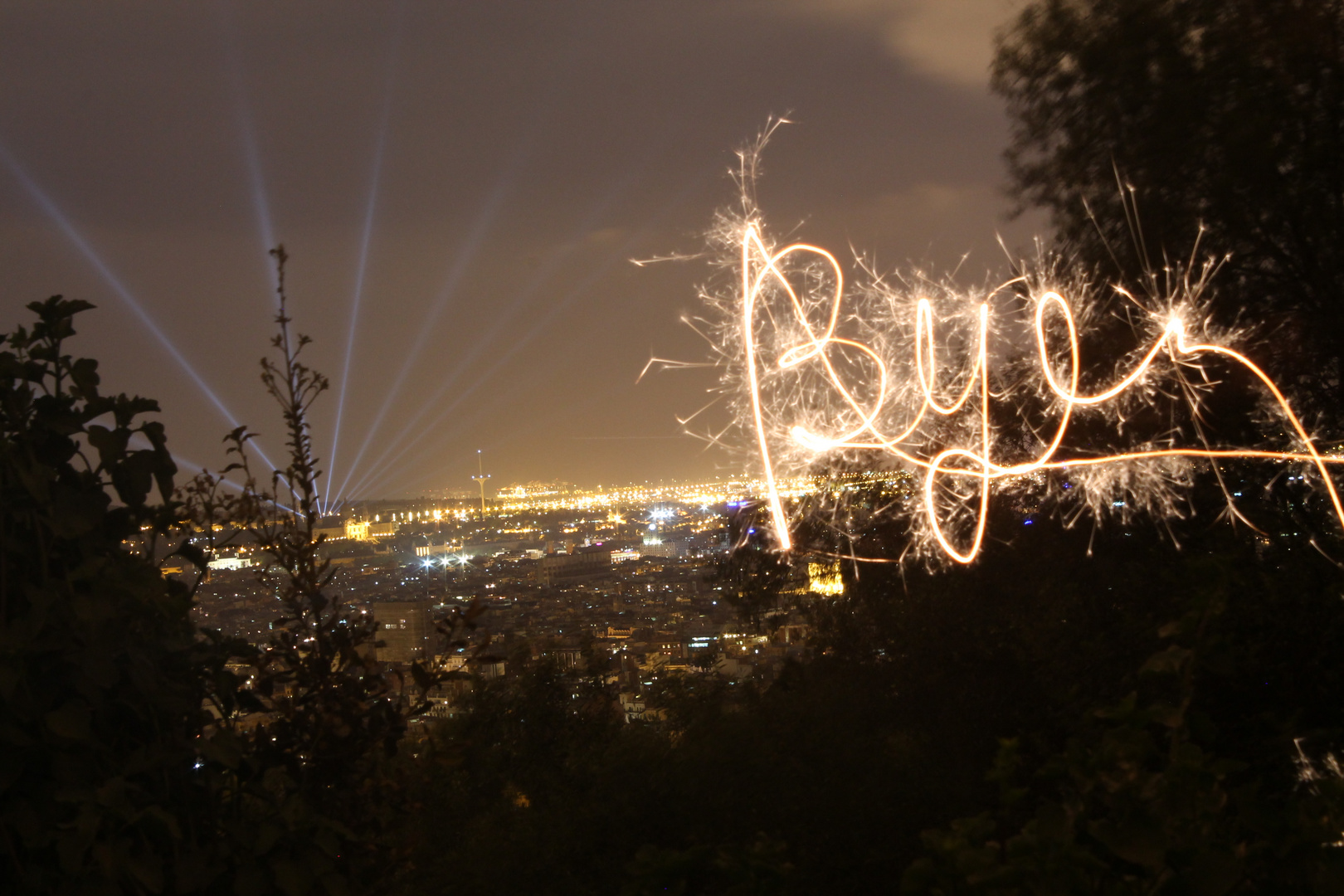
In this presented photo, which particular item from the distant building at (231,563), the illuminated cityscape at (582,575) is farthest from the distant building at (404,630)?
the distant building at (231,563)

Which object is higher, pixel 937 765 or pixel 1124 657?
pixel 1124 657

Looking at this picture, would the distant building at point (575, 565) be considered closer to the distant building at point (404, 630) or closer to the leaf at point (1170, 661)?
the distant building at point (404, 630)

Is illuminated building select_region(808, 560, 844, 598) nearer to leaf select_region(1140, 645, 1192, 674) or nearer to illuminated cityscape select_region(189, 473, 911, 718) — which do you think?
illuminated cityscape select_region(189, 473, 911, 718)

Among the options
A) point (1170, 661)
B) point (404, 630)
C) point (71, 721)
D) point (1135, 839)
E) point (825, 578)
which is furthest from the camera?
point (825, 578)

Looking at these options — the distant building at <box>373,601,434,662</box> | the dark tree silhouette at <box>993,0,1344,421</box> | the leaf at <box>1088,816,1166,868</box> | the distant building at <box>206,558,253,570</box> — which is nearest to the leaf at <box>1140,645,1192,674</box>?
the leaf at <box>1088,816,1166,868</box>

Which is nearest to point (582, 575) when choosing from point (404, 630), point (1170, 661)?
point (404, 630)

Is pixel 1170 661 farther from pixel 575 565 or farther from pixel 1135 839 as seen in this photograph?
pixel 575 565

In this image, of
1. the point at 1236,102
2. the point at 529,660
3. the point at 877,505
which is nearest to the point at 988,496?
the point at 877,505

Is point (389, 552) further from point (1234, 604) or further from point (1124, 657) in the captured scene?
point (1234, 604)
